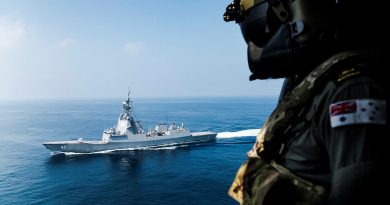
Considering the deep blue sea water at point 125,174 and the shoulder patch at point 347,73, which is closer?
the shoulder patch at point 347,73

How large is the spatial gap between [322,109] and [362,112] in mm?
218

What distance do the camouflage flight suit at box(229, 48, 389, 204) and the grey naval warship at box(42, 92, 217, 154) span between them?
2448 inches

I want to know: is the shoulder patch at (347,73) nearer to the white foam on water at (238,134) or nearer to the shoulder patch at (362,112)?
the shoulder patch at (362,112)

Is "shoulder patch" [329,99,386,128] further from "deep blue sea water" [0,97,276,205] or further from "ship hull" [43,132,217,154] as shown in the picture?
"ship hull" [43,132,217,154]

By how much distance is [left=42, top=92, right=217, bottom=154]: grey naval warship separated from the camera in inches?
2344

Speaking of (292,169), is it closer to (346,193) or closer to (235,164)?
(346,193)

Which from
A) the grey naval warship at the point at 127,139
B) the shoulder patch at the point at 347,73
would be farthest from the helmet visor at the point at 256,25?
the grey naval warship at the point at 127,139

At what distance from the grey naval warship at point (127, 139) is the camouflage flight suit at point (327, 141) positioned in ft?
204

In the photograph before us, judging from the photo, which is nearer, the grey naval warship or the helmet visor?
the helmet visor

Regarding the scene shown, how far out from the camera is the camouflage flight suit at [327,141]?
1268 millimetres

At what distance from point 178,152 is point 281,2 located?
198 ft

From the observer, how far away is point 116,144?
208ft

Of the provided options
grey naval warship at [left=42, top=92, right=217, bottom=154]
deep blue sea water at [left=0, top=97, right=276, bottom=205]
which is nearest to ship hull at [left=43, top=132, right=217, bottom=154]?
grey naval warship at [left=42, top=92, right=217, bottom=154]

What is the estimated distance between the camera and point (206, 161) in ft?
172
